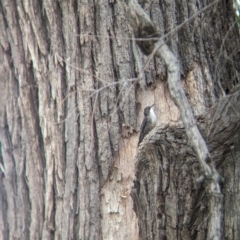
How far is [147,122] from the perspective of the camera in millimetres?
3244

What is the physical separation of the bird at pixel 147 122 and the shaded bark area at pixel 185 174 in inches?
12.9

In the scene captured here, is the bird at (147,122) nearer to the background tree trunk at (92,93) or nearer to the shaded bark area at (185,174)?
the background tree trunk at (92,93)

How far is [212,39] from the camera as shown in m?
3.47

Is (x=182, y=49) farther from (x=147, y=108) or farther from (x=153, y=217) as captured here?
(x=153, y=217)

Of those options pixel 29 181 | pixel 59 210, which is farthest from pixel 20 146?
pixel 59 210

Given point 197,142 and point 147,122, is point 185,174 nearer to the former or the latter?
point 197,142

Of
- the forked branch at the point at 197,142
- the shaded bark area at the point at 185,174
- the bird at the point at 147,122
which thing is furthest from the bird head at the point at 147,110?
the forked branch at the point at 197,142

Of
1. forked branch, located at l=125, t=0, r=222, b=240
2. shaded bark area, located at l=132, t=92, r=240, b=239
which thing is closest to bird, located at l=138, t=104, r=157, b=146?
shaded bark area, located at l=132, t=92, r=240, b=239

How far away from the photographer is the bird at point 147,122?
3.22m

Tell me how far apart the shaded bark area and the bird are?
33 centimetres

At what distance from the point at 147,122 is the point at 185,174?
54 cm

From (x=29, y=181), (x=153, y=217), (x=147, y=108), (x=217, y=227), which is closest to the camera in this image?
(x=217, y=227)

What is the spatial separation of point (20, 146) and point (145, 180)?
1061mm

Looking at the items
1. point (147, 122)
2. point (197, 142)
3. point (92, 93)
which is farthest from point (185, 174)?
point (92, 93)
